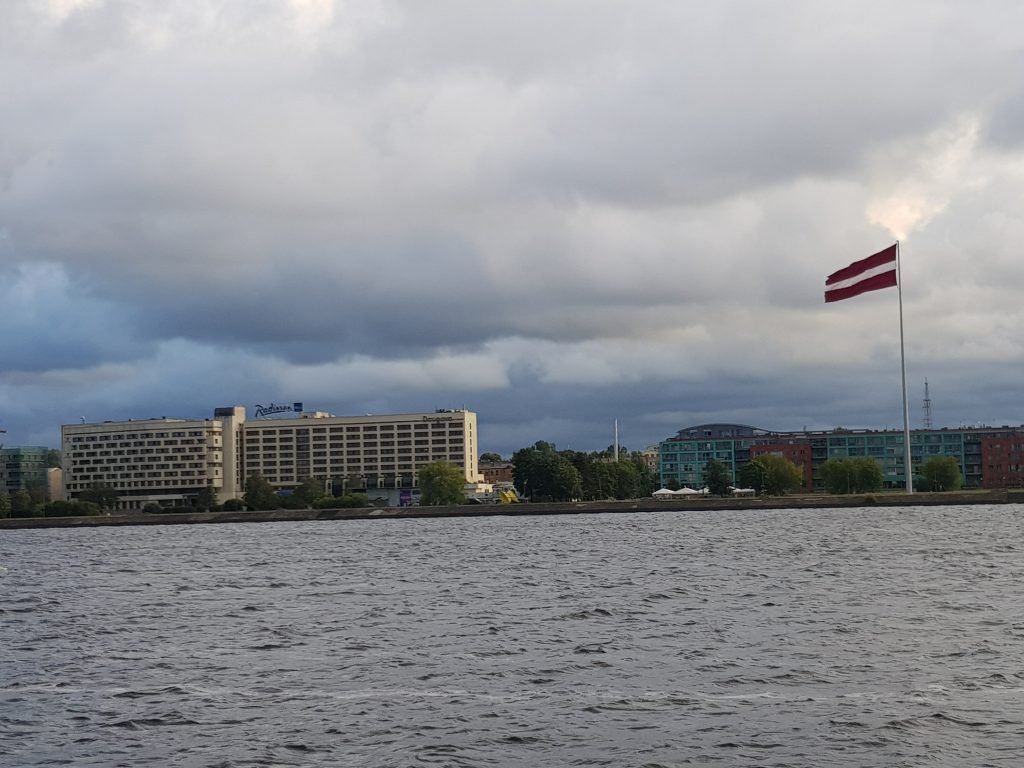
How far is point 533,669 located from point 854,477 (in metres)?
172

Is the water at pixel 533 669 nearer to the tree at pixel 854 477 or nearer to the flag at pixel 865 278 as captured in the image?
the flag at pixel 865 278

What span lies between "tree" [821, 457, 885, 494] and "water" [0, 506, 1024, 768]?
5439 inches

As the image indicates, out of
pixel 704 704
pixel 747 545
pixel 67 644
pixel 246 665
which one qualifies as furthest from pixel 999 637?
pixel 747 545

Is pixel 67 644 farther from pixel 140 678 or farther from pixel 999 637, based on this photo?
pixel 999 637


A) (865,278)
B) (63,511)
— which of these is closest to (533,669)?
(865,278)

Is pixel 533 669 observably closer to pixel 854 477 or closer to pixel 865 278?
pixel 865 278

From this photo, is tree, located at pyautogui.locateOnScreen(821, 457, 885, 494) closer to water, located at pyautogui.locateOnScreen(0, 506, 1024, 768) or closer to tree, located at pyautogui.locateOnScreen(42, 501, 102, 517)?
tree, located at pyautogui.locateOnScreen(42, 501, 102, 517)

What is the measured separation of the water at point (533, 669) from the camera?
1930cm

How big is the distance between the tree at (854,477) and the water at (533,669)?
138163 millimetres

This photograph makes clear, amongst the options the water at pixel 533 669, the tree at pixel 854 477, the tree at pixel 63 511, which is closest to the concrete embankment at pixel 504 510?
the tree at pixel 63 511

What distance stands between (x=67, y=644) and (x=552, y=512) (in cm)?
15556

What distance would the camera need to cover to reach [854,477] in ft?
627

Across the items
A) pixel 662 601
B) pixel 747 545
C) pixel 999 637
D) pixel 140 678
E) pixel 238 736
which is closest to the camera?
pixel 238 736

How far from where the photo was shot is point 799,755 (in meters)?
18.1
